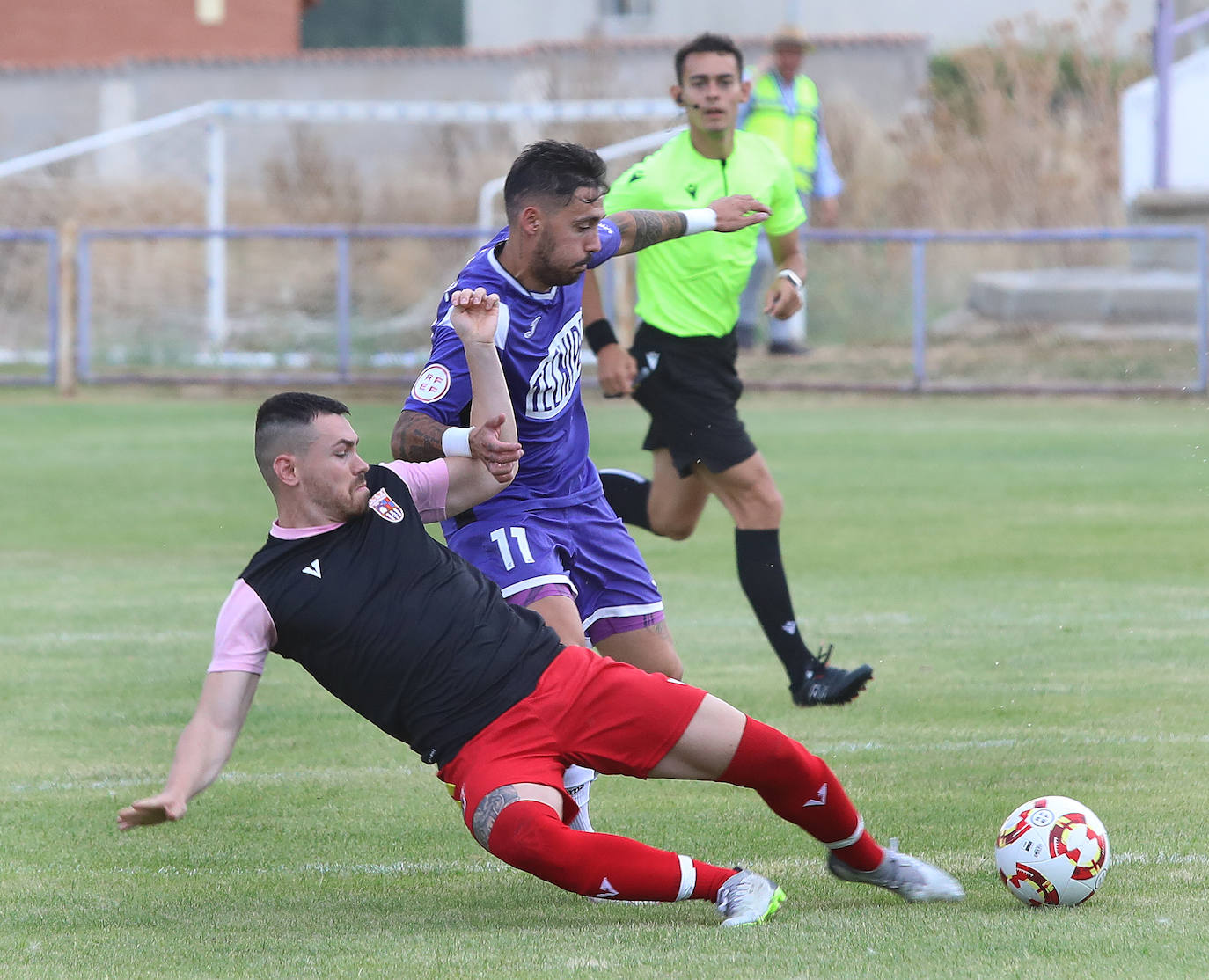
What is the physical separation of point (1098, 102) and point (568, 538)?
78.0ft

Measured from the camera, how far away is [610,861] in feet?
14.4

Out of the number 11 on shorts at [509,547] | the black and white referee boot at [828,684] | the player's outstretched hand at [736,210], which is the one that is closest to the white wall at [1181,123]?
the black and white referee boot at [828,684]

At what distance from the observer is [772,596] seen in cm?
752

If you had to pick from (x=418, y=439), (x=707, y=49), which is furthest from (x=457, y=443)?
(x=707, y=49)

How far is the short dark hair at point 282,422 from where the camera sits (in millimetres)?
4520

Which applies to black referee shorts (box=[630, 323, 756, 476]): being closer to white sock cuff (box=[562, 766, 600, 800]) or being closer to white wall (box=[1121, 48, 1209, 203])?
white sock cuff (box=[562, 766, 600, 800])

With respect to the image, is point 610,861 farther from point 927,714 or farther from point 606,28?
point 606,28

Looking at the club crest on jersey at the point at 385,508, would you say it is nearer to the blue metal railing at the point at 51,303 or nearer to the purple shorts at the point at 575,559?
the purple shorts at the point at 575,559

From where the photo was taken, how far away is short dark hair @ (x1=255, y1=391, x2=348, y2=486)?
4.52 m

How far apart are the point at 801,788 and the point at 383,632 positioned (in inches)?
41.2

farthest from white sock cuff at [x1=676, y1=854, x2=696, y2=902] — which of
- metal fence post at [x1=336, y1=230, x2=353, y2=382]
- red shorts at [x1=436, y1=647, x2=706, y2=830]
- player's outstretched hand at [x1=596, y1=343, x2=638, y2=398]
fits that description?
metal fence post at [x1=336, y1=230, x2=353, y2=382]

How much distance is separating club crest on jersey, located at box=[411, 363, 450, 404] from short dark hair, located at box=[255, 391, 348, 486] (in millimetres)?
658

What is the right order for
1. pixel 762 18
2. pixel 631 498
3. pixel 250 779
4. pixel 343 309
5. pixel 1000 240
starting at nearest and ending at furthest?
pixel 250 779 → pixel 631 498 → pixel 1000 240 → pixel 343 309 → pixel 762 18

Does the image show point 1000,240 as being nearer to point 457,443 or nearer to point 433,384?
point 433,384
